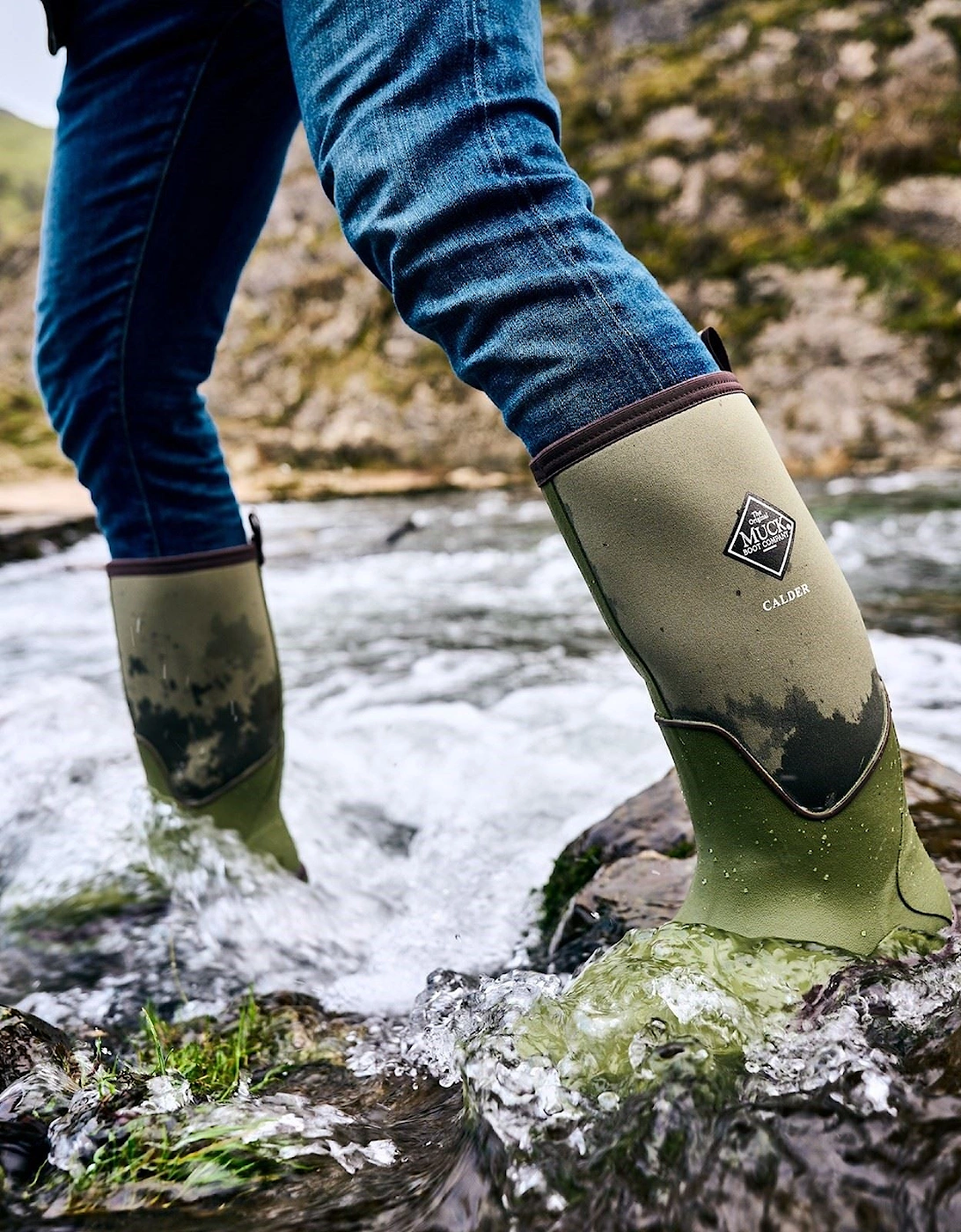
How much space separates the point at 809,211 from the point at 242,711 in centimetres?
1270

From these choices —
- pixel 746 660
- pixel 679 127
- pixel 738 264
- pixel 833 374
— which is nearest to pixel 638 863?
pixel 746 660

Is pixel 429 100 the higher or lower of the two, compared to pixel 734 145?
lower

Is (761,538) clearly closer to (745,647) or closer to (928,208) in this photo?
(745,647)

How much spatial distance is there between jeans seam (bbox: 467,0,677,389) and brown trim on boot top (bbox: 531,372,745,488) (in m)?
0.02

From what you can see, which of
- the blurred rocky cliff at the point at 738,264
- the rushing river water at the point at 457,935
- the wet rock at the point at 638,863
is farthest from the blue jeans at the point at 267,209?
the blurred rocky cliff at the point at 738,264

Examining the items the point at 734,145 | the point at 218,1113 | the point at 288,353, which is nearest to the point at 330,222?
the point at 288,353

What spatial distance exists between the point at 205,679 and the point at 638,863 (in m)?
0.61

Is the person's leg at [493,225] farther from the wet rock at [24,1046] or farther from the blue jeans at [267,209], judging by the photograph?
the wet rock at [24,1046]

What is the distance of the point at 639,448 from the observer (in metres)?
0.68

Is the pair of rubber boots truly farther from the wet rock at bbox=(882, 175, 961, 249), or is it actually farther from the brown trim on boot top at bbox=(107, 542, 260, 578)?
the wet rock at bbox=(882, 175, 961, 249)

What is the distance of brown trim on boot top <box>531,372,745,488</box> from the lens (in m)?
0.67

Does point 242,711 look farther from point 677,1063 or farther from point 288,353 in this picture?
point 288,353

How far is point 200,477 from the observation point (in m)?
1.21

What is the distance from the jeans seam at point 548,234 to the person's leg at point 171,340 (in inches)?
18.1
